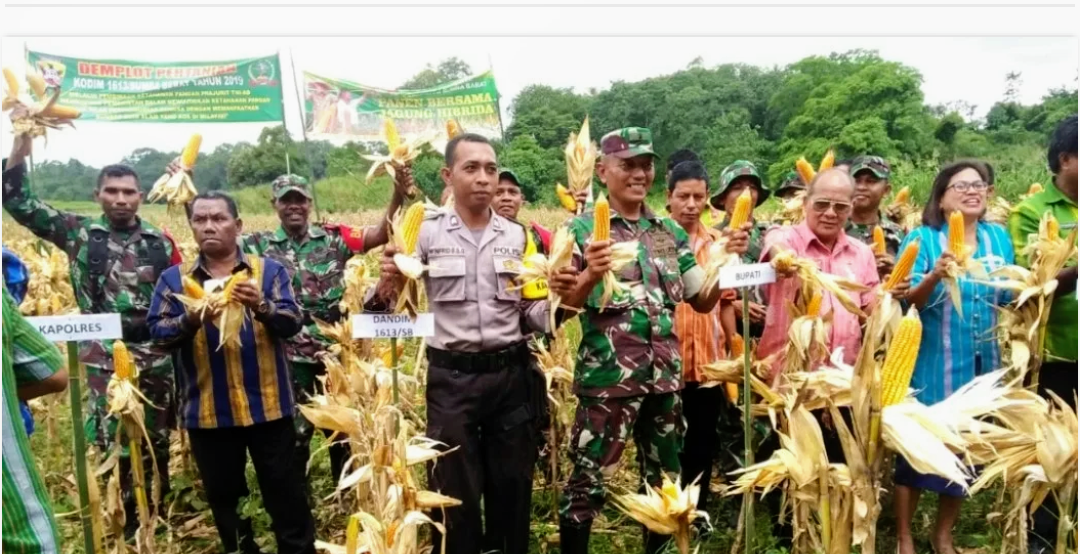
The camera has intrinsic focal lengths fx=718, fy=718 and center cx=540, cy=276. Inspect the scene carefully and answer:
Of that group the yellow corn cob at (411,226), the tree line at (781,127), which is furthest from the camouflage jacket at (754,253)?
the tree line at (781,127)

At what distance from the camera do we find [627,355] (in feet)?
9.86

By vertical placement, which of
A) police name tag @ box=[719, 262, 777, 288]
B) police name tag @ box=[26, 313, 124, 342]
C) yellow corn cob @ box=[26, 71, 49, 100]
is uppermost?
yellow corn cob @ box=[26, 71, 49, 100]

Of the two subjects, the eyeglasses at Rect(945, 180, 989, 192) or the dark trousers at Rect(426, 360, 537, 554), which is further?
the eyeglasses at Rect(945, 180, 989, 192)

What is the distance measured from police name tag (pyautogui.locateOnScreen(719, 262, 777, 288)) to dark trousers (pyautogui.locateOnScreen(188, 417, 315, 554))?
206cm

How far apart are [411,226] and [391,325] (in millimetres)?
450

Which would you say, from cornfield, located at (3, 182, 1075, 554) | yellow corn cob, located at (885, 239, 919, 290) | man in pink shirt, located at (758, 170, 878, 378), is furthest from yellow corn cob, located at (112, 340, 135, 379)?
yellow corn cob, located at (885, 239, 919, 290)

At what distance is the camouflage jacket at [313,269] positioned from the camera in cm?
418

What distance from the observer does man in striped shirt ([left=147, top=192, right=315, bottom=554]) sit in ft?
10.0

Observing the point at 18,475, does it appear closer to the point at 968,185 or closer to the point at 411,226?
the point at 411,226

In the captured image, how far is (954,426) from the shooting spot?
5.20 ft

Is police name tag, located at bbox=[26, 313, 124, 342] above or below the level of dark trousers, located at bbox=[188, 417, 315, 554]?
above

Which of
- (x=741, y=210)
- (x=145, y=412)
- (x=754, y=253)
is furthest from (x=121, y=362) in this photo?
(x=754, y=253)

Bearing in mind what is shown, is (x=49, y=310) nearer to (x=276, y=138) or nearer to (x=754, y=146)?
(x=276, y=138)

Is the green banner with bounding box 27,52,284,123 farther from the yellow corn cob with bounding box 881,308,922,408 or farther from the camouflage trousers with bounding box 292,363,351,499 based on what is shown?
the yellow corn cob with bounding box 881,308,922,408
